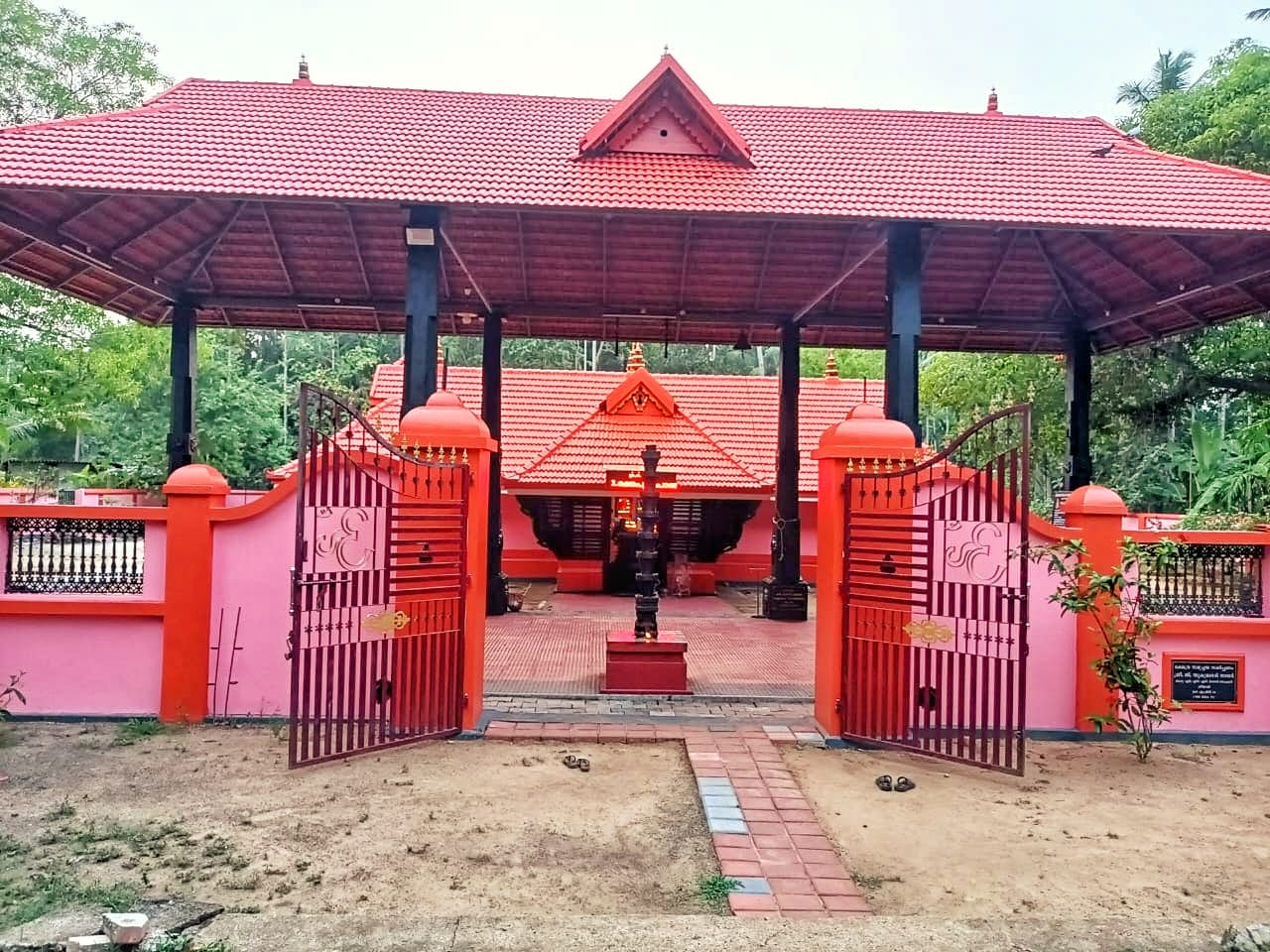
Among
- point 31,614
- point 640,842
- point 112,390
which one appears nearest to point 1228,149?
point 640,842

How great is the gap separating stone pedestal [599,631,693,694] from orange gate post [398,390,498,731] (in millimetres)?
1358

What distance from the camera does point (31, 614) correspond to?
6039 mm

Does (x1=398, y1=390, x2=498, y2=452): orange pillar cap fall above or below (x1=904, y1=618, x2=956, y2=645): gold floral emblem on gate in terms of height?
above

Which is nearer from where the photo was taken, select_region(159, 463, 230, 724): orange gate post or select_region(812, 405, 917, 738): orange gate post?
select_region(812, 405, 917, 738): orange gate post

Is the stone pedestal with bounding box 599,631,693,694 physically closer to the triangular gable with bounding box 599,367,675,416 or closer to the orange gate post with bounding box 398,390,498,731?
the orange gate post with bounding box 398,390,498,731

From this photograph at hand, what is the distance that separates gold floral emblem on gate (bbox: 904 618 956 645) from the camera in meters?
5.52

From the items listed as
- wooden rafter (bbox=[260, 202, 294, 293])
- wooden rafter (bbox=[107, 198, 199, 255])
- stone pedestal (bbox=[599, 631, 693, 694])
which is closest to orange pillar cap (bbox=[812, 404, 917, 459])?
stone pedestal (bbox=[599, 631, 693, 694])

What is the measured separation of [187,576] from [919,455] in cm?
586

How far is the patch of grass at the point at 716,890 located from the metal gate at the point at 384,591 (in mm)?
2698

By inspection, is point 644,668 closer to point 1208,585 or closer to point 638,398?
point 1208,585

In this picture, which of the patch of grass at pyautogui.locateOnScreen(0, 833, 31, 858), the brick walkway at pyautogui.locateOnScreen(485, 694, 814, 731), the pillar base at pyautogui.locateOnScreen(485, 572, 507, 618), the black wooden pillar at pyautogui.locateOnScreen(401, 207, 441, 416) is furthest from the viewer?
the pillar base at pyautogui.locateOnScreen(485, 572, 507, 618)

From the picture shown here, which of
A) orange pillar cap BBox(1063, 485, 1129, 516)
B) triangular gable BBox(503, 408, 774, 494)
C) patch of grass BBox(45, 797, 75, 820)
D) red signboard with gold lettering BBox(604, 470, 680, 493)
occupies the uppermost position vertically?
triangular gable BBox(503, 408, 774, 494)

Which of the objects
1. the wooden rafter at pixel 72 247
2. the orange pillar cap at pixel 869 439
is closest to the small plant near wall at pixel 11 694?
the wooden rafter at pixel 72 247

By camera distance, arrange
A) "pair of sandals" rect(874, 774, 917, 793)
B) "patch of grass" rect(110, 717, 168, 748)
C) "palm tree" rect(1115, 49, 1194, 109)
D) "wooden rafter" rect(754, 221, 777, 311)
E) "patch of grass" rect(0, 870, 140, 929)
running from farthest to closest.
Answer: "palm tree" rect(1115, 49, 1194, 109), "wooden rafter" rect(754, 221, 777, 311), "patch of grass" rect(110, 717, 168, 748), "pair of sandals" rect(874, 774, 917, 793), "patch of grass" rect(0, 870, 140, 929)
